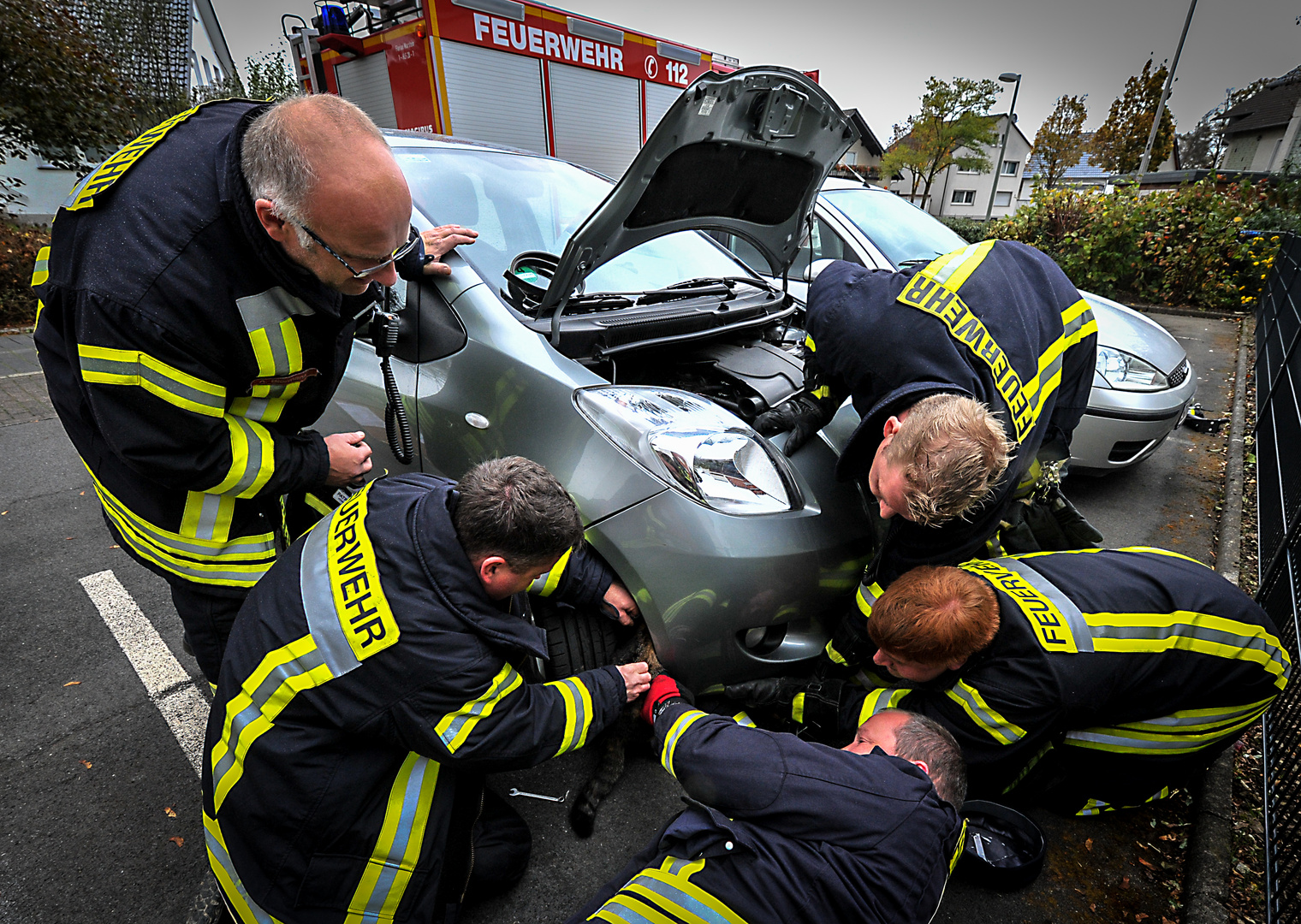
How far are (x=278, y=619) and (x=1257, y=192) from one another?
13.2m

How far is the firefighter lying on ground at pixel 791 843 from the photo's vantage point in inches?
45.7

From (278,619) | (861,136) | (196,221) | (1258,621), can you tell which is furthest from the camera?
(861,136)

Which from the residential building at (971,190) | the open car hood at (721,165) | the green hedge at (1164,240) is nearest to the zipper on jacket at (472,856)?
the open car hood at (721,165)

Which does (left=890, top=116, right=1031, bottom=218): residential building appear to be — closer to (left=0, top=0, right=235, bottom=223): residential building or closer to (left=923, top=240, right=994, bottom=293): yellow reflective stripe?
(left=0, top=0, right=235, bottom=223): residential building

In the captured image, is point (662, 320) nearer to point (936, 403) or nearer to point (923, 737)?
point (936, 403)

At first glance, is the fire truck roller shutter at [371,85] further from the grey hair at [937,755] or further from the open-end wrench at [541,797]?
the grey hair at [937,755]

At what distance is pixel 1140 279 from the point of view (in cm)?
882

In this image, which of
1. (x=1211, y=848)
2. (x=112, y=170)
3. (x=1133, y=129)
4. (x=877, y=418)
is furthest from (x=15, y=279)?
(x=1133, y=129)

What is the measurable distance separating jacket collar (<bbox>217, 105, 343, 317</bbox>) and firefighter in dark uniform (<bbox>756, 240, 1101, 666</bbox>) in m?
1.24

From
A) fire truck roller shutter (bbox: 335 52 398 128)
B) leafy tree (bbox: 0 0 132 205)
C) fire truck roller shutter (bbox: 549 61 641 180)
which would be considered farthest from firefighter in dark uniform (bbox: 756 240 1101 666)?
leafy tree (bbox: 0 0 132 205)

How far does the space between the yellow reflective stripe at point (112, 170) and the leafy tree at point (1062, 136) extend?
31436 mm

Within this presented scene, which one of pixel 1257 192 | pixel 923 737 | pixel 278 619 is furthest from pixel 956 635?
pixel 1257 192

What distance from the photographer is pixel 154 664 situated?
241 cm

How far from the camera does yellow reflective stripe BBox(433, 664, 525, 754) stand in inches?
49.7
